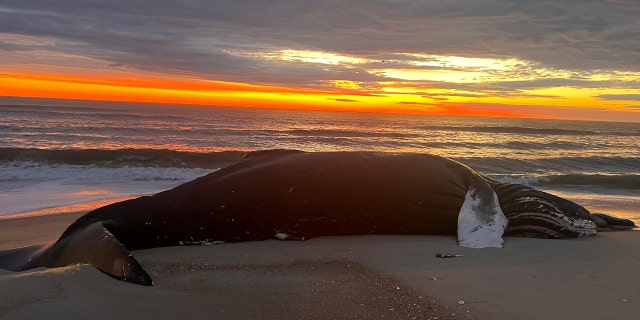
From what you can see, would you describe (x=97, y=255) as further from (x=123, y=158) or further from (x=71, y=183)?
(x=123, y=158)

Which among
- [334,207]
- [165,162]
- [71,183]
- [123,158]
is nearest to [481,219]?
[334,207]

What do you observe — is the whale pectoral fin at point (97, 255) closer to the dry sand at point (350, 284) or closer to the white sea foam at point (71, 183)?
the dry sand at point (350, 284)

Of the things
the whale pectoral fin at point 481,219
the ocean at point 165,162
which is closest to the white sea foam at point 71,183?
the ocean at point 165,162

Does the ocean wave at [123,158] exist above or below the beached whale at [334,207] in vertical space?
below

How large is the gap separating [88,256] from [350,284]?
2468mm

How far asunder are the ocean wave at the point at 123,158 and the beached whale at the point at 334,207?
12249mm

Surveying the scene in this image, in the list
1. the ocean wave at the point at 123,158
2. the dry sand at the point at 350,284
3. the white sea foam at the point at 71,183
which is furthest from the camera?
the ocean wave at the point at 123,158

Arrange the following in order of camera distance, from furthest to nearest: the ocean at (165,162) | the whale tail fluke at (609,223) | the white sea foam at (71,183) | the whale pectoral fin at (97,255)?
the ocean at (165,162) < the white sea foam at (71,183) < the whale tail fluke at (609,223) < the whale pectoral fin at (97,255)

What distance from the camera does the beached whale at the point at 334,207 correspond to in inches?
240

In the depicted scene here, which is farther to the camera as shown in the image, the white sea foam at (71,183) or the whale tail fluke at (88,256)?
the white sea foam at (71,183)

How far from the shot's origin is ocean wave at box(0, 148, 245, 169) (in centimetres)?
1838

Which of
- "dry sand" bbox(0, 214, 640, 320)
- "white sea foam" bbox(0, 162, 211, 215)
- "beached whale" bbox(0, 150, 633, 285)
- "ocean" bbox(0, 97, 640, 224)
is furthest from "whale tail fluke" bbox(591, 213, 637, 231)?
"white sea foam" bbox(0, 162, 211, 215)

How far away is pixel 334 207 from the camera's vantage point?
664 centimetres

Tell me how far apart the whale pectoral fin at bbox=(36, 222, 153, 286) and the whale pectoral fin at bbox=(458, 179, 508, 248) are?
12.1ft
